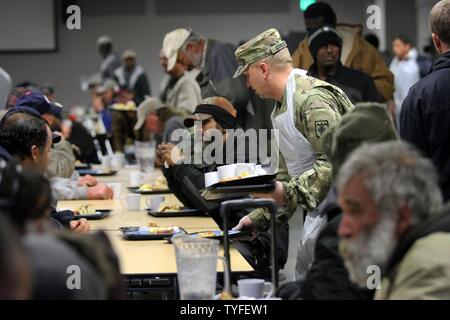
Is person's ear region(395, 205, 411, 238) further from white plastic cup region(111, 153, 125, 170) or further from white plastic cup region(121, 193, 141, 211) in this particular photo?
white plastic cup region(111, 153, 125, 170)

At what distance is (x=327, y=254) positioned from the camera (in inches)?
125

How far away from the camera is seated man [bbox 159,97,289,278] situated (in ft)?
17.9

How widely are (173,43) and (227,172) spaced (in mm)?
4292

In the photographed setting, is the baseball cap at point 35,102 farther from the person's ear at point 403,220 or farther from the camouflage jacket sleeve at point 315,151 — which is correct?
the person's ear at point 403,220

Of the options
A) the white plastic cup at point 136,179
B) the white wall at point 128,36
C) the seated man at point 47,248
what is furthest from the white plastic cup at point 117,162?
the white wall at point 128,36

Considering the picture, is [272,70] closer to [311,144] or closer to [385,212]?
[311,144]

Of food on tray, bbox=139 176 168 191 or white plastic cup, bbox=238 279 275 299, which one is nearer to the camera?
white plastic cup, bbox=238 279 275 299

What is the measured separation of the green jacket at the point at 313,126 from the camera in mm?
4695

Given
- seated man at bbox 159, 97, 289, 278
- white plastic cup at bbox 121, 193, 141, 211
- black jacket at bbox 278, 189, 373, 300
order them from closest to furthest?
1. black jacket at bbox 278, 189, 373, 300
2. seated man at bbox 159, 97, 289, 278
3. white plastic cup at bbox 121, 193, 141, 211

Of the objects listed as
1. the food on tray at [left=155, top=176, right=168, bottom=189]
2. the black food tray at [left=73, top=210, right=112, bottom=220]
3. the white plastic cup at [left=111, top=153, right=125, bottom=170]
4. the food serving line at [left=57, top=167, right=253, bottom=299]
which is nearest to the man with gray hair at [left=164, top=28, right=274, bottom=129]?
the food on tray at [left=155, top=176, right=168, bottom=189]

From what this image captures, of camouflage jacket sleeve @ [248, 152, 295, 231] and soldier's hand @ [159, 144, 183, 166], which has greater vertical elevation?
soldier's hand @ [159, 144, 183, 166]

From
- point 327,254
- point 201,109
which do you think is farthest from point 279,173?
point 327,254

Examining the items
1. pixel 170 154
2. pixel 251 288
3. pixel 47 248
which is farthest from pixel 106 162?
pixel 47 248
